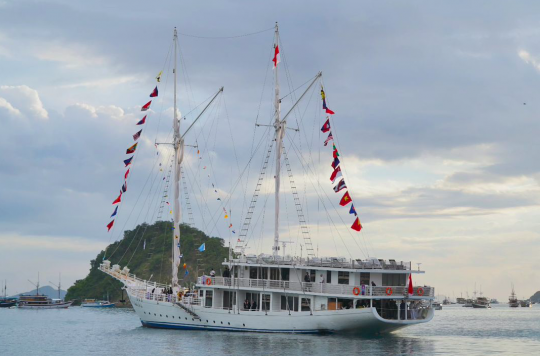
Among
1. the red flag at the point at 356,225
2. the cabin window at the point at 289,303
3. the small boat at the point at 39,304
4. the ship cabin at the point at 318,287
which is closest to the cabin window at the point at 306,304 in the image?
the ship cabin at the point at 318,287

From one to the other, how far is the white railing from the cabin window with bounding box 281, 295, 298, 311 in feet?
2.78

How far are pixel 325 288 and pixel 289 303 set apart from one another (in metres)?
3.43

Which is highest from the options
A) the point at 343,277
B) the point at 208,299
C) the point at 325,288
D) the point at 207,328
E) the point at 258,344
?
the point at 343,277

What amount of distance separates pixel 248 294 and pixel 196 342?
7.20 meters

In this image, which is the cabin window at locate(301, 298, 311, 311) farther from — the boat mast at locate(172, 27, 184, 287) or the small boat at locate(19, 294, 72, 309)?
the small boat at locate(19, 294, 72, 309)

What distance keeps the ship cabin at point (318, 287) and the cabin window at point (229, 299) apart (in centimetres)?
8

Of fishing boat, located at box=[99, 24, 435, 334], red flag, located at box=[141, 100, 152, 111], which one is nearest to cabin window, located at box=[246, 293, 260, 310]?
fishing boat, located at box=[99, 24, 435, 334]

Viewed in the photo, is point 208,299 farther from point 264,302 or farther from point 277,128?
point 277,128

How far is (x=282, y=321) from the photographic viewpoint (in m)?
55.3

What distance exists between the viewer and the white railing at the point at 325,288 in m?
53.5

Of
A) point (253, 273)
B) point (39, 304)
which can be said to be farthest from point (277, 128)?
point (39, 304)

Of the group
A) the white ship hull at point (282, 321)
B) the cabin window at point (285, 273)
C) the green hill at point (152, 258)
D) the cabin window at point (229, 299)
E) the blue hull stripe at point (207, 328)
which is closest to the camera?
the white ship hull at point (282, 321)

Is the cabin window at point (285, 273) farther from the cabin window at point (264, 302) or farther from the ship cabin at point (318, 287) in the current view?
the cabin window at point (264, 302)

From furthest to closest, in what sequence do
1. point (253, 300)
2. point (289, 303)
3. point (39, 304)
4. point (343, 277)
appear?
point (39, 304) < point (253, 300) < point (289, 303) < point (343, 277)
